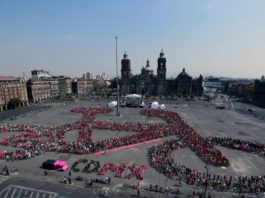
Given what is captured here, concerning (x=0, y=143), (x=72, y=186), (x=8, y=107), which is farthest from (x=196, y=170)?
(x=8, y=107)

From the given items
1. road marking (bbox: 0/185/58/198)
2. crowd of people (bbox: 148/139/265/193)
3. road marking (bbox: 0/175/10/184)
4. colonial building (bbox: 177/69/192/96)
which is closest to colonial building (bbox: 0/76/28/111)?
road marking (bbox: 0/175/10/184)

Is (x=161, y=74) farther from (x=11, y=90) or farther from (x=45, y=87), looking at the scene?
(x=11, y=90)

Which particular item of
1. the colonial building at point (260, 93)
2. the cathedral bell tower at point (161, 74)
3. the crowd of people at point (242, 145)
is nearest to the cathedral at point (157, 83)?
the cathedral bell tower at point (161, 74)

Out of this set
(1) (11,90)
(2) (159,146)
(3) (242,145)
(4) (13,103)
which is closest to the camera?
(2) (159,146)

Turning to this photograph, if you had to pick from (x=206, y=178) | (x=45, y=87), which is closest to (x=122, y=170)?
(x=206, y=178)

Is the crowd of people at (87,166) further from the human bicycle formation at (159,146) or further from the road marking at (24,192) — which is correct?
the road marking at (24,192)

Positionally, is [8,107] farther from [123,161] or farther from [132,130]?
[123,161]

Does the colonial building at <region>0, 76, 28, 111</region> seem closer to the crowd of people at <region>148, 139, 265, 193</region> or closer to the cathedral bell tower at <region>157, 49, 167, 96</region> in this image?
the cathedral bell tower at <region>157, 49, 167, 96</region>
